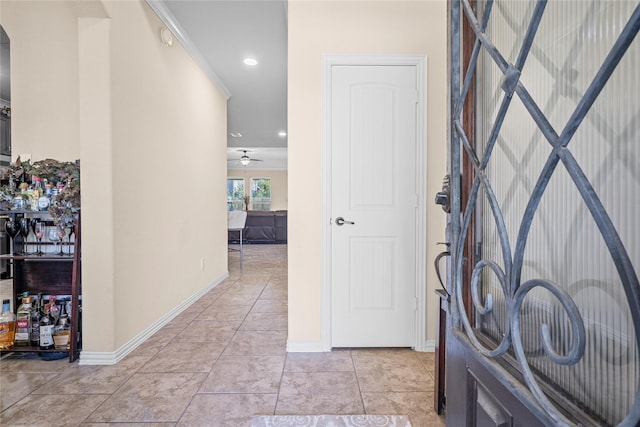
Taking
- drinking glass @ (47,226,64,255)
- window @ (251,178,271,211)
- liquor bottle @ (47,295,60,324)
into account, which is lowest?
liquor bottle @ (47,295,60,324)

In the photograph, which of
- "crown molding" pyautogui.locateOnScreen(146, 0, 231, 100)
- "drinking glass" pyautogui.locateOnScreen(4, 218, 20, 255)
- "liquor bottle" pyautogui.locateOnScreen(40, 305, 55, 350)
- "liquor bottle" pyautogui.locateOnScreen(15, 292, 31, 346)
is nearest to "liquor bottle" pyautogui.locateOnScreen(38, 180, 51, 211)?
"drinking glass" pyautogui.locateOnScreen(4, 218, 20, 255)

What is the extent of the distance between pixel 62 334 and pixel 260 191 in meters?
10.3

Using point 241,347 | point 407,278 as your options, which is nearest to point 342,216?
point 407,278

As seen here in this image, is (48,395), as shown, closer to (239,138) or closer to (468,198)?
(468,198)

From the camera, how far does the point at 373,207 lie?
2428 mm

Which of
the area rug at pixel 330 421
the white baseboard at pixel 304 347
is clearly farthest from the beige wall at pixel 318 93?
the area rug at pixel 330 421

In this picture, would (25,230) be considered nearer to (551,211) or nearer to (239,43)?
(239,43)

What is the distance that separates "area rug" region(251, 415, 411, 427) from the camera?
1.57m

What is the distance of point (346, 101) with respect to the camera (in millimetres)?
2406

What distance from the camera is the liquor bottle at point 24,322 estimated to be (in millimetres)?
2285

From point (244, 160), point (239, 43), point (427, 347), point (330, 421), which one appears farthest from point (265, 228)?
point (330, 421)

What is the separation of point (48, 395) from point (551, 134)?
2.59 meters

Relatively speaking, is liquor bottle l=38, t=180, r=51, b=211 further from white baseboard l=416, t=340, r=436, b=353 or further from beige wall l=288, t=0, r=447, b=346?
white baseboard l=416, t=340, r=436, b=353

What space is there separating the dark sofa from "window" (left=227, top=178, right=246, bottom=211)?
2.87 meters
